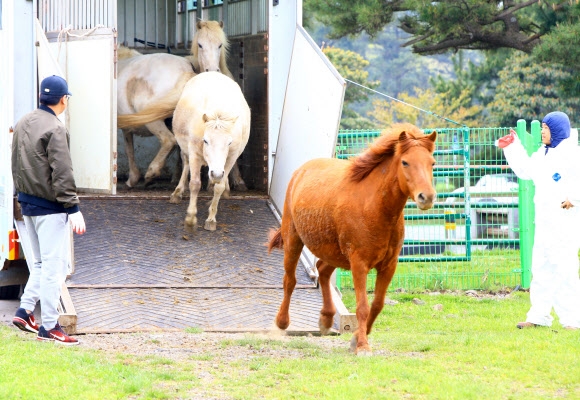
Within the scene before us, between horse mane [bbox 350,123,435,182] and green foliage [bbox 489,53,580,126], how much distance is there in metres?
22.3

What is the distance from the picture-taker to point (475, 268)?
1166 centimetres

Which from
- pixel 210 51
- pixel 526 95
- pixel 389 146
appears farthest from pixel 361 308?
pixel 526 95

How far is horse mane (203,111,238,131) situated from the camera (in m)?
10.1

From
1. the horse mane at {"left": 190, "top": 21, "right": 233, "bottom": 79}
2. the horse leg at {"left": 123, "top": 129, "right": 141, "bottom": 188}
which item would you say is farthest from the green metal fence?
the horse leg at {"left": 123, "top": 129, "right": 141, "bottom": 188}

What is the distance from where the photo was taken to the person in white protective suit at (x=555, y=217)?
754 centimetres

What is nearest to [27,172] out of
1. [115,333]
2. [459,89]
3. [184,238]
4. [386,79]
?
[115,333]

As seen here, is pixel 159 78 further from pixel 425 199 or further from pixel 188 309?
pixel 425 199

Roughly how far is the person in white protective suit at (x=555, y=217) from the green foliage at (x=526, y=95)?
21.0m

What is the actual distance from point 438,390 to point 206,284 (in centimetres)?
381

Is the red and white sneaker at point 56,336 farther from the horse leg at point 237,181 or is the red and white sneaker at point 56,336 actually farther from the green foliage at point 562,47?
the green foliage at point 562,47

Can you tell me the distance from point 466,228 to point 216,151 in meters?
3.48

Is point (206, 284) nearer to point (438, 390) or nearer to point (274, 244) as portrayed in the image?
point (274, 244)

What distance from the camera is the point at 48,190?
6820 millimetres

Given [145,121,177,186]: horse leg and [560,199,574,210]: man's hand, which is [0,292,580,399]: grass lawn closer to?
[560,199,574,210]: man's hand
